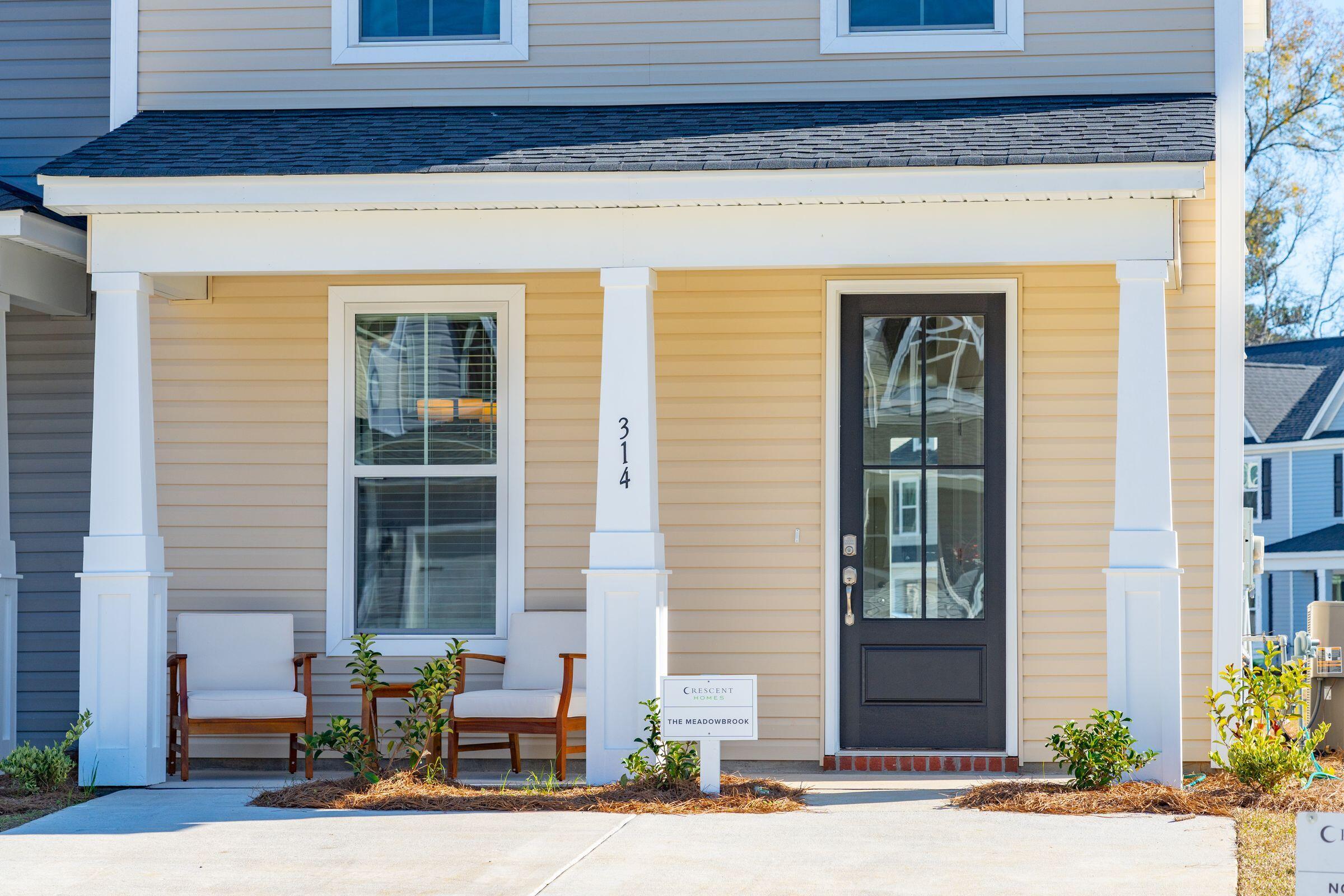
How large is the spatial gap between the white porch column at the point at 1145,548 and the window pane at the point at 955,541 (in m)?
1.19

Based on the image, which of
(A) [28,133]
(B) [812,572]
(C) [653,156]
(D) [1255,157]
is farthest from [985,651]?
(D) [1255,157]

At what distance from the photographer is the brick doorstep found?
26.7ft

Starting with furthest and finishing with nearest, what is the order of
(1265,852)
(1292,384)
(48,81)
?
1. (1292,384)
2. (48,81)
3. (1265,852)

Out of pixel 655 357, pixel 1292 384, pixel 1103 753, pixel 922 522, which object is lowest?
pixel 1103 753

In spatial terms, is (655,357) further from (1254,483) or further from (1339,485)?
(1339,485)

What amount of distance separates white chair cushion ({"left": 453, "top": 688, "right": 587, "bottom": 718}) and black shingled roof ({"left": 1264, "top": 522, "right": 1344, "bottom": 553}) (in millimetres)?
24227

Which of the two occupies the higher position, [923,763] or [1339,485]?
[1339,485]

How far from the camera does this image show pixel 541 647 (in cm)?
820

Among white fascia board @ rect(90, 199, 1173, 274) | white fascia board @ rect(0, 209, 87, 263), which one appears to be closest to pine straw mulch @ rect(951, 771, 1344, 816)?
white fascia board @ rect(90, 199, 1173, 274)

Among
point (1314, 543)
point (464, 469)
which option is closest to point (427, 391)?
point (464, 469)

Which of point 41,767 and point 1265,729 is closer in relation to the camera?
point 1265,729

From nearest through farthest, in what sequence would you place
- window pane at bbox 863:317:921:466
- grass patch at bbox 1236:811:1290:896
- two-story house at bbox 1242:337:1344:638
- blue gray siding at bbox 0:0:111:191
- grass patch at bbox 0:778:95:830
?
grass patch at bbox 1236:811:1290:896
grass patch at bbox 0:778:95:830
window pane at bbox 863:317:921:466
blue gray siding at bbox 0:0:111:191
two-story house at bbox 1242:337:1344:638

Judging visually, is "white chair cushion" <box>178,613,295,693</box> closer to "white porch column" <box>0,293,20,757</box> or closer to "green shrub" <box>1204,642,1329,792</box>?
"white porch column" <box>0,293,20,757</box>

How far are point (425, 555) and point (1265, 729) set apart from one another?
441 centimetres
